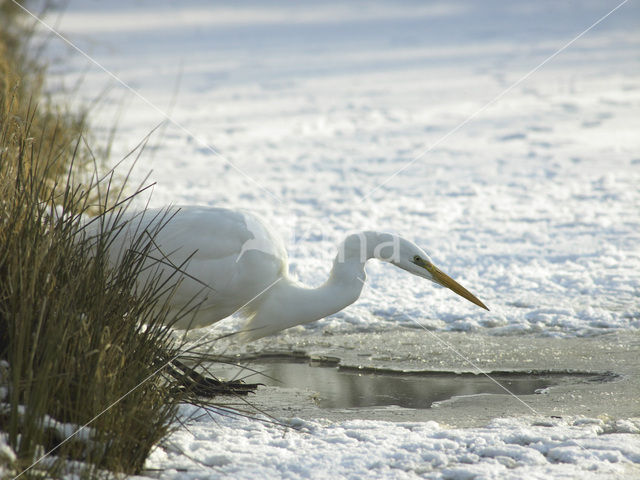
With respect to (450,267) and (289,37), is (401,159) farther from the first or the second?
(289,37)

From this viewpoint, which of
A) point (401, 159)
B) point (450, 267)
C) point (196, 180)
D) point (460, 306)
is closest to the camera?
point (460, 306)

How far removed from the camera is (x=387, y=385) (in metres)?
4.05

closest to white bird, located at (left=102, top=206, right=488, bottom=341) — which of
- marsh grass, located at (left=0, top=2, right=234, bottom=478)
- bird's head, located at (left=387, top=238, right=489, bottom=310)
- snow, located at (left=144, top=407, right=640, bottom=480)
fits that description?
bird's head, located at (left=387, top=238, right=489, bottom=310)

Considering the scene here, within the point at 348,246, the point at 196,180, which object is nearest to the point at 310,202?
the point at 196,180

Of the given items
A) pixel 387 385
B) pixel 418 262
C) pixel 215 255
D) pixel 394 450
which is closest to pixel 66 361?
pixel 394 450

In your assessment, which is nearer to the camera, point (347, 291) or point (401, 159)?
point (347, 291)

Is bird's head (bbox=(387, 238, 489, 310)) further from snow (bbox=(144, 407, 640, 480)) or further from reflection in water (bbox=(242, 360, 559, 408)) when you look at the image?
snow (bbox=(144, 407, 640, 480))

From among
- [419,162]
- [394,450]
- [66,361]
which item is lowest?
[394,450]

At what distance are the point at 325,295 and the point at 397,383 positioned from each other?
64 centimetres

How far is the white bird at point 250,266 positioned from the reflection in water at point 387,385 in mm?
329

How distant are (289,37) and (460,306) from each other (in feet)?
46.8

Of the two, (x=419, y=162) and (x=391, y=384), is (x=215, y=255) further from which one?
(x=419, y=162)

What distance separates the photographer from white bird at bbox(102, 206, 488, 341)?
422 centimetres

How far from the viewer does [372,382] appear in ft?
13.5
